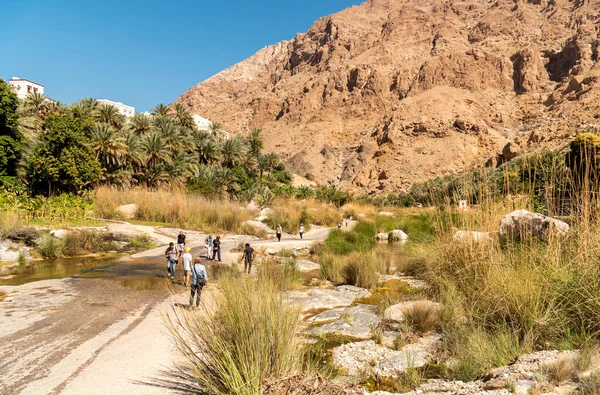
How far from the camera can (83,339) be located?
6203 millimetres

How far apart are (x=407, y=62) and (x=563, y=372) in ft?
358

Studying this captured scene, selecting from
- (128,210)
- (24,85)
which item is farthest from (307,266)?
(24,85)

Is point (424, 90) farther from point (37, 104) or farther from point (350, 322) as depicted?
point (350, 322)

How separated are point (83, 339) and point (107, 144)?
1244 inches

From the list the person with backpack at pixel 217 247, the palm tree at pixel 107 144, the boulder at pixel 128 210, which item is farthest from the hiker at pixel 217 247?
the palm tree at pixel 107 144

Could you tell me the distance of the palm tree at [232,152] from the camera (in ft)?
162

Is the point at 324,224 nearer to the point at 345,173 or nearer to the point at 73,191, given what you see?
the point at 73,191

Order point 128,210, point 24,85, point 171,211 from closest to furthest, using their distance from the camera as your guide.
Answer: point 171,211 < point 128,210 < point 24,85

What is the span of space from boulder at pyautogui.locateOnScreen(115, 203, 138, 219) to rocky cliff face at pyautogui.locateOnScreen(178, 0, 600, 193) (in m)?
51.3

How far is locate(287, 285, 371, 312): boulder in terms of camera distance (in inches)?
346

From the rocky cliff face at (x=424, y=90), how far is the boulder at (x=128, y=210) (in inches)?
2020

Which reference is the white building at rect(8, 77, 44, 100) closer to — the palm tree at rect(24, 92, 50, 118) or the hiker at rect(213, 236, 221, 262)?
the palm tree at rect(24, 92, 50, 118)

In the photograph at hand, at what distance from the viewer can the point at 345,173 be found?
8206cm

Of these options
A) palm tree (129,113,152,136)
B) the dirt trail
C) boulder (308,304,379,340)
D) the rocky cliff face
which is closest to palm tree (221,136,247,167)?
palm tree (129,113,152,136)
